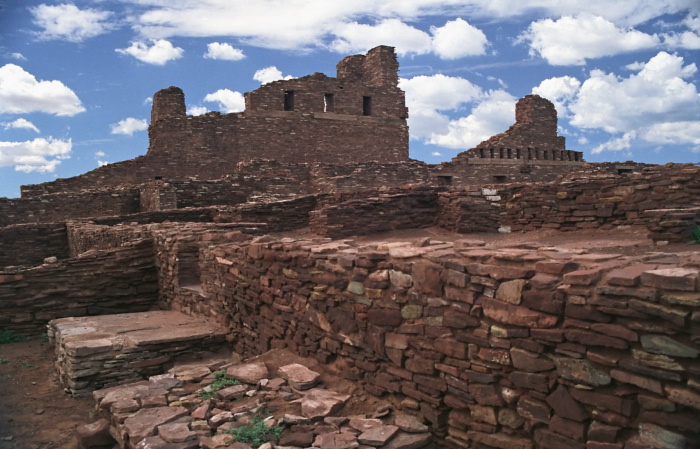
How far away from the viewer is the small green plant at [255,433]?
3.90 metres

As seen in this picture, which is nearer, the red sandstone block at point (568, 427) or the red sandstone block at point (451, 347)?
the red sandstone block at point (568, 427)

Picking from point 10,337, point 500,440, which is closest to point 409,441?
point 500,440

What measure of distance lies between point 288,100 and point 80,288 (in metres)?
17.8

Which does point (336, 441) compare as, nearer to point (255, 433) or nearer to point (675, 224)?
point (255, 433)

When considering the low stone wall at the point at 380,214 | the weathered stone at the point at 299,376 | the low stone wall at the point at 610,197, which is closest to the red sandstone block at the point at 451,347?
the weathered stone at the point at 299,376

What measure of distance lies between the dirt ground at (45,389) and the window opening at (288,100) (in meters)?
17.9

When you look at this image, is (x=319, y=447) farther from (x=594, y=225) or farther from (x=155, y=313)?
(x=594, y=225)

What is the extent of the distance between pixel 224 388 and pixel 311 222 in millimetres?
7146

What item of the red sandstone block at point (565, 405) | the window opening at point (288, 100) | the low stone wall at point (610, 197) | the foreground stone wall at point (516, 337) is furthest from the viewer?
the window opening at point (288, 100)

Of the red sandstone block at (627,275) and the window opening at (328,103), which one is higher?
the window opening at (328,103)

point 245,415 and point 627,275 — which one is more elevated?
point 627,275

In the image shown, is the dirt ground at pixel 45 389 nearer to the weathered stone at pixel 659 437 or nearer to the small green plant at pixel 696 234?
the small green plant at pixel 696 234

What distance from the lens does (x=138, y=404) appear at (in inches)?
187

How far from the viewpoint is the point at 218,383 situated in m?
5.05
